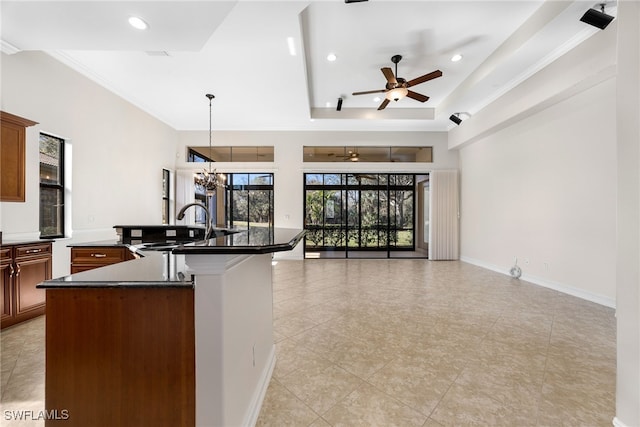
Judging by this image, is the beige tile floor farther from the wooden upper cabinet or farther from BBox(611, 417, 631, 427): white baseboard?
the wooden upper cabinet

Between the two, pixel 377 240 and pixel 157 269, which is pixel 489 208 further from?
pixel 157 269

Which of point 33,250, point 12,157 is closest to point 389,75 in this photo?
point 12,157

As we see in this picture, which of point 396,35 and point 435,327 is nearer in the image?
point 435,327

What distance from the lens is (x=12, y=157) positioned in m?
2.94

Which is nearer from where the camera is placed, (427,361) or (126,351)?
(126,351)

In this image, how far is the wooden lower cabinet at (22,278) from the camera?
2750 millimetres

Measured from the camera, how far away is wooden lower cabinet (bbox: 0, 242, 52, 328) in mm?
2750

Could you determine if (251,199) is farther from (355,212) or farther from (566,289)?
(566,289)

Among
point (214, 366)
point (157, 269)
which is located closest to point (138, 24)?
point (157, 269)

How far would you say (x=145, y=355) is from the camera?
1.22m

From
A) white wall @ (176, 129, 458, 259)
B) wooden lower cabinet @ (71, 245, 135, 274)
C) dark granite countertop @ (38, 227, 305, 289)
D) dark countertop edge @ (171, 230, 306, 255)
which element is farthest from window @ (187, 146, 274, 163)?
dark countertop edge @ (171, 230, 306, 255)

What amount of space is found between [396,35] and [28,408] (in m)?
5.18

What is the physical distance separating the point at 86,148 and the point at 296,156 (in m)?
4.29

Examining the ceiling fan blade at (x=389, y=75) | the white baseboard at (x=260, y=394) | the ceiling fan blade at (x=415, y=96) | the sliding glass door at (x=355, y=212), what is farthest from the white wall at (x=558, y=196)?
the white baseboard at (x=260, y=394)
